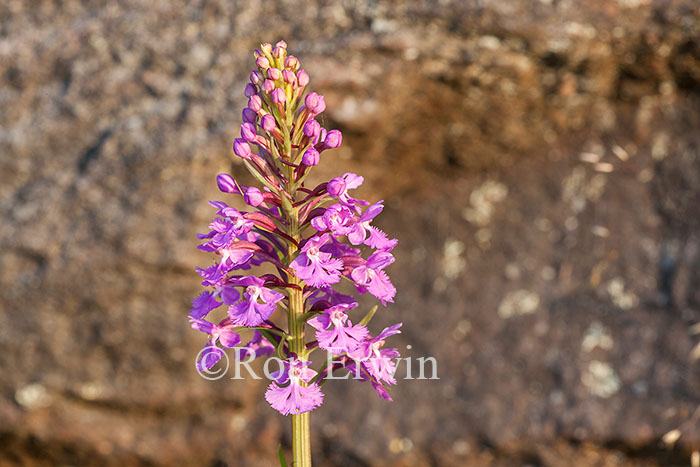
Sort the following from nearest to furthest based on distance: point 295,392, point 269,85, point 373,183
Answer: point 295,392
point 269,85
point 373,183

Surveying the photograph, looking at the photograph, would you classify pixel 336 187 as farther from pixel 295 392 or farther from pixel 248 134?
pixel 295 392

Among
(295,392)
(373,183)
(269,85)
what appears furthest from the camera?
(373,183)

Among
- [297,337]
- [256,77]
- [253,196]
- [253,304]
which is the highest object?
[256,77]

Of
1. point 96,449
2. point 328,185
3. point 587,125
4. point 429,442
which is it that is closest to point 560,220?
point 587,125

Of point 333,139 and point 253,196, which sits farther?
point 333,139

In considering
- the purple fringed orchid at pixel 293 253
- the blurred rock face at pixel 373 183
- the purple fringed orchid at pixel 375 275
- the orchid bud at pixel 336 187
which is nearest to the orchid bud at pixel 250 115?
the purple fringed orchid at pixel 293 253

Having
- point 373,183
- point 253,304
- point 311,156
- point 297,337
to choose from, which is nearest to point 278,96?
point 311,156

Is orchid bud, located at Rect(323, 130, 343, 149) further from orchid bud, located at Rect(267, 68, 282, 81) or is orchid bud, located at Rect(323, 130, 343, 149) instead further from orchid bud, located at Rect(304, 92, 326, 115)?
orchid bud, located at Rect(267, 68, 282, 81)

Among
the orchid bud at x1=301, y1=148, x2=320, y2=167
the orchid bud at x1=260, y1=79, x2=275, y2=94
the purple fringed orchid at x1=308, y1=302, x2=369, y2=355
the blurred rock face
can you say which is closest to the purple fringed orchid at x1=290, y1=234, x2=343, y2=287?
the purple fringed orchid at x1=308, y1=302, x2=369, y2=355

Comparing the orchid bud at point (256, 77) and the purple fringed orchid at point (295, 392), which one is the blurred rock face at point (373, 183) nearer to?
the orchid bud at point (256, 77)
